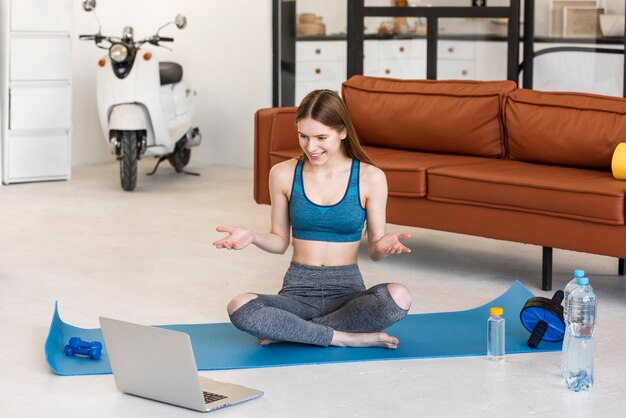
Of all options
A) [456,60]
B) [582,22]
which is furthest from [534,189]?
[456,60]

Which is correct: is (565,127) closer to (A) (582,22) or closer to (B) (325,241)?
(B) (325,241)

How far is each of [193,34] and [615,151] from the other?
4449 mm

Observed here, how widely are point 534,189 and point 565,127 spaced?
0.49m

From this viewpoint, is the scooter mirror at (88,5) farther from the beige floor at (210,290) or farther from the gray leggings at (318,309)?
the gray leggings at (318,309)

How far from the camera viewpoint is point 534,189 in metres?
4.35

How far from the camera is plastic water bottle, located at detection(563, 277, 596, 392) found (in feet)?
10.4

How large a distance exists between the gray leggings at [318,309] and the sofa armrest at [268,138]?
1749 millimetres

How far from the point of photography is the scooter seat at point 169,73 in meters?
7.29

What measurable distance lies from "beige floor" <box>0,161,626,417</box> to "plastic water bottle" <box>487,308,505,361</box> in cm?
5

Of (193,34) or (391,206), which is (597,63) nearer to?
(391,206)

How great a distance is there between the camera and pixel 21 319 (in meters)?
3.94

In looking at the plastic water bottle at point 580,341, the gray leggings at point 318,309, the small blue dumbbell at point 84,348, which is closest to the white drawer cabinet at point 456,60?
the gray leggings at point 318,309

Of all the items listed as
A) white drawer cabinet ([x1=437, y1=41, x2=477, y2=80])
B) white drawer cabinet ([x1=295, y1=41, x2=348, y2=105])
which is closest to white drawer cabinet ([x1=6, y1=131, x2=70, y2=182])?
white drawer cabinet ([x1=295, y1=41, x2=348, y2=105])

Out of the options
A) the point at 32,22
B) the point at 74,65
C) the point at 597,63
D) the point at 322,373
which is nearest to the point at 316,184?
the point at 322,373
